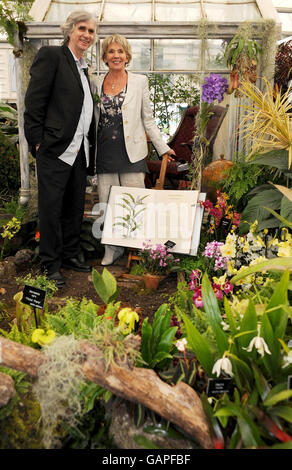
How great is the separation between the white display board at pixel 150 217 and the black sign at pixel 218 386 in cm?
223

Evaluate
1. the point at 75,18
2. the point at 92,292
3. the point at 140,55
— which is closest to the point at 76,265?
the point at 92,292

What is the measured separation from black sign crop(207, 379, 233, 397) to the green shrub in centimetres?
451

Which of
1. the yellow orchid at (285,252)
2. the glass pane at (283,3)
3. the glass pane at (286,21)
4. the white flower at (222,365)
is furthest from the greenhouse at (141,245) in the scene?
the glass pane at (283,3)

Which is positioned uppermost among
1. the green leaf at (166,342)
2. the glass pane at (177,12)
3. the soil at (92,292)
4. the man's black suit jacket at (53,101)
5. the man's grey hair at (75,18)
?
the glass pane at (177,12)

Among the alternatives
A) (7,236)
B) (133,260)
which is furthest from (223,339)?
(7,236)

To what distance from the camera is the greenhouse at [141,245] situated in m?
1.47

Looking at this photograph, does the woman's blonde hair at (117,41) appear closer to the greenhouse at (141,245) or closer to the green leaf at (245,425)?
the greenhouse at (141,245)

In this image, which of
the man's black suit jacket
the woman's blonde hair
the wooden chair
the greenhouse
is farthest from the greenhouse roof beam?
the wooden chair

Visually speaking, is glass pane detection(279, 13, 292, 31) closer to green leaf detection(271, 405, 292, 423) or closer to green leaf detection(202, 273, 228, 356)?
green leaf detection(202, 273, 228, 356)

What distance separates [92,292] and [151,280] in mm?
489

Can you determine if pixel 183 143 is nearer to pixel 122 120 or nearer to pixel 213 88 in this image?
pixel 213 88

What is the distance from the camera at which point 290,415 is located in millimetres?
1332

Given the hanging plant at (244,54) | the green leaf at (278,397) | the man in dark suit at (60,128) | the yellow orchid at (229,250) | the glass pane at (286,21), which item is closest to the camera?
the green leaf at (278,397)

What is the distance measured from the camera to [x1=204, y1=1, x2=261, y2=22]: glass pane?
14.1 feet
